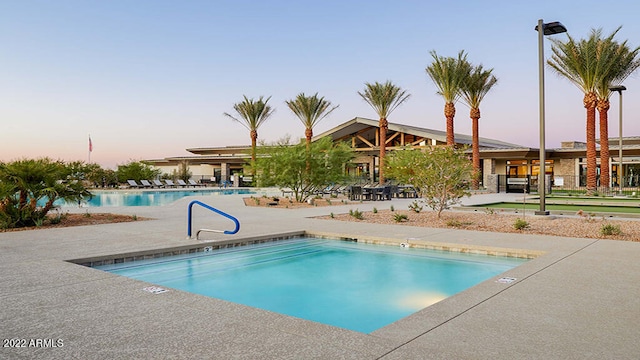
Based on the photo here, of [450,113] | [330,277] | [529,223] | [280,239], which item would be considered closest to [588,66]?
[450,113]

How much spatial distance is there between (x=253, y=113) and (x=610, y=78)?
27.6m

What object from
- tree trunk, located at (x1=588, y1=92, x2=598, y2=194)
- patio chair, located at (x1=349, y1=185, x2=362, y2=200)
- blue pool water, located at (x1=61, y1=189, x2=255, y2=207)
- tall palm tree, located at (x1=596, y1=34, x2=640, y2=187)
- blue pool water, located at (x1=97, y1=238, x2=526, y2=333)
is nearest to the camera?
blue pool water, located at (x1=97, y1=238, x2=526, y2=333)

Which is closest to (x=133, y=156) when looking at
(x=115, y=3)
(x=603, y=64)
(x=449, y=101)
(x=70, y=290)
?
(x=115, y=3)

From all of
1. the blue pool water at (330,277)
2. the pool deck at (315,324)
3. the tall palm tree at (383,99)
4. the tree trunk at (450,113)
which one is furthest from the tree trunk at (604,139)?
the pool deck at (315,324)

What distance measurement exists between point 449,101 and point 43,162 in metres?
27.5

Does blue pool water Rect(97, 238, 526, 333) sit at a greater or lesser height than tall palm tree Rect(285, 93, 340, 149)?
lesser

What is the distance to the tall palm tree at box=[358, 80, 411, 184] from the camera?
1439 inches

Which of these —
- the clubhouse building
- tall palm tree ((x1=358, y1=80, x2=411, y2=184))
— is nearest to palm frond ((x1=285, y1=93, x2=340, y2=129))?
the clubhouse building

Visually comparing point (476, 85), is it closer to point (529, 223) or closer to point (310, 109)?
point (310, 109)

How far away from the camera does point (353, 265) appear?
8.44 m

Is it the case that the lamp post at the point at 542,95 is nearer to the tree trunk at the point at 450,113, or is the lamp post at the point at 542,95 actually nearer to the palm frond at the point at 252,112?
the tree trunk at the point at 450,113

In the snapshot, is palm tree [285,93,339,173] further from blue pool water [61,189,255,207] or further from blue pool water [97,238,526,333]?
blue pool water [97,238,526,333]

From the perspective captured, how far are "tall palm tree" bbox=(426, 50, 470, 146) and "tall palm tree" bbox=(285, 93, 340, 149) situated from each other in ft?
30.4

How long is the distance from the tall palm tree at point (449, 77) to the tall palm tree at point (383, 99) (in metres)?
3.24
